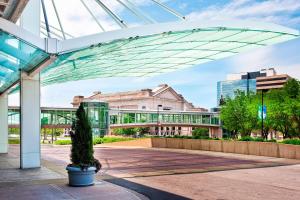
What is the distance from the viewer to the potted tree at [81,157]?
12.6 meters

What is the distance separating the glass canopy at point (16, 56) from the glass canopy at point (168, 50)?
87 centimetres

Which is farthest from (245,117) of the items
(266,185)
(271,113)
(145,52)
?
(266,185)

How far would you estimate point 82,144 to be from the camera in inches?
501

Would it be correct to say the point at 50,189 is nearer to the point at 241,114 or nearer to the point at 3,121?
the point at 3,121

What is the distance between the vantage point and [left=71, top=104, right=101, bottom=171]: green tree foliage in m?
12.7

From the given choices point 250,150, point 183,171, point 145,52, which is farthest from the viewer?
point 250,150

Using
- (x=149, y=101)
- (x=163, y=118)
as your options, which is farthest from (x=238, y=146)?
(x=149, y=101)

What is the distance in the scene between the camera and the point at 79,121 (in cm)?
1292

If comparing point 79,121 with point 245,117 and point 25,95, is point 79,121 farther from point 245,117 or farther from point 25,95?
point 245,117

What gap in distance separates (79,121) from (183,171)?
629 centimetres

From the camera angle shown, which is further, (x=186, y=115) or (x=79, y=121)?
(x=186, y=115)

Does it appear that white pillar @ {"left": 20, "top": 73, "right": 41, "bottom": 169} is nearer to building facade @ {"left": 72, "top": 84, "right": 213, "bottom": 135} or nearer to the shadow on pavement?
the shadow on pavement

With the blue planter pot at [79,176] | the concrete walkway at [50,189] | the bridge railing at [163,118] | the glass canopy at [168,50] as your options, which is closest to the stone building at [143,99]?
the bridge railing at [163,118]

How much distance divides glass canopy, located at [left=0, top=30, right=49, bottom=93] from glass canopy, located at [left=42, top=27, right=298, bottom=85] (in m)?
0.87
